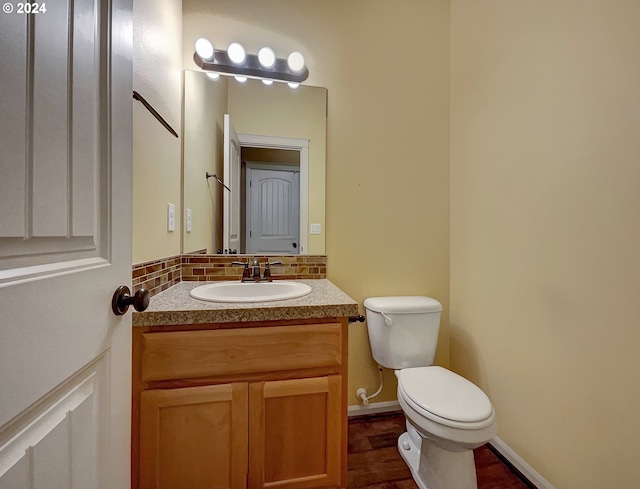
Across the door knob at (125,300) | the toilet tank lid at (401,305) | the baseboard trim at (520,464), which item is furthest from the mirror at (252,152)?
the baseboard trim at (520,464)

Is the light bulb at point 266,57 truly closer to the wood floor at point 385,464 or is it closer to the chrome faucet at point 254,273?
the chrome faucet at point 254,273

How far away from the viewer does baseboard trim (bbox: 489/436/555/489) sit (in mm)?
1211

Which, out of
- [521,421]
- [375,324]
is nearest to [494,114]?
[375,324]

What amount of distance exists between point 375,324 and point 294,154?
1.07 meters

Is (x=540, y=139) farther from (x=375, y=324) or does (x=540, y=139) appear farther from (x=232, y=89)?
(x=232, y=89)

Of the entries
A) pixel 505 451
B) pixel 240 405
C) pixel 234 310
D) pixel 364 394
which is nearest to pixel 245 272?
pixel 234 310

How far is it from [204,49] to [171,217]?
2.96 feet

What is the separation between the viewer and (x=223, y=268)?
1.54 m

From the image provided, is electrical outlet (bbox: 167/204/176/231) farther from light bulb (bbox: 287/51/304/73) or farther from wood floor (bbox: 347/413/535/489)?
wood floor (bbox: 347/413/535/489)

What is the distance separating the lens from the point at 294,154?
1.64m

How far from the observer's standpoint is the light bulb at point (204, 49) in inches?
57.4

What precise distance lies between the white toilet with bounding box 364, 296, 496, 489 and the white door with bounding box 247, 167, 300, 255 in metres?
0.60

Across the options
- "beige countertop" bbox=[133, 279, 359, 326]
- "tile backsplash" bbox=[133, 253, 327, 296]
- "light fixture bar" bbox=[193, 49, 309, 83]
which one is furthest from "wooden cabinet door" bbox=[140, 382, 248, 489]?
"light fixture bar" bbox=[193, 49, 309, 83]

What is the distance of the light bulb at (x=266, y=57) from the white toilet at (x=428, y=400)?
1.42 metres
